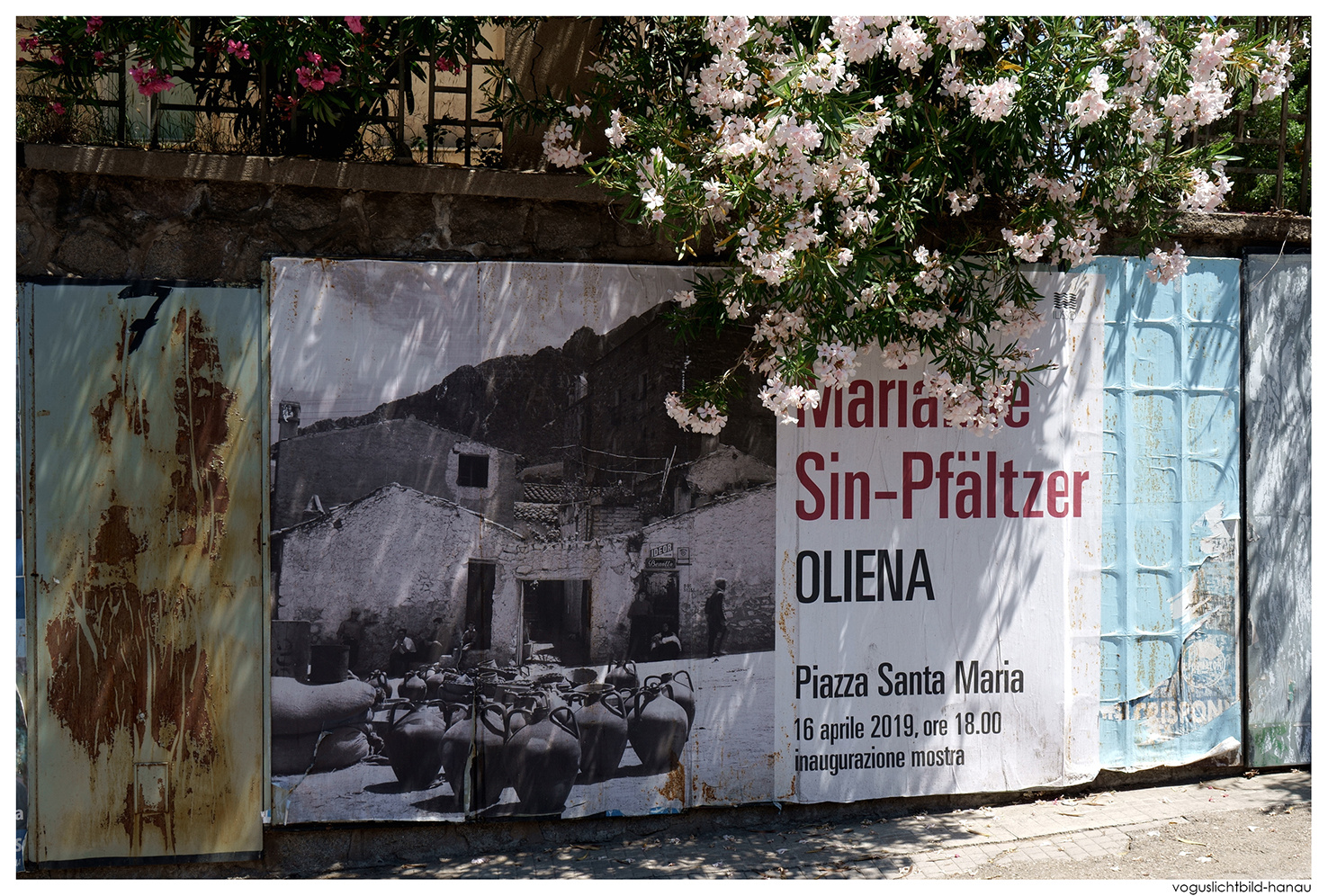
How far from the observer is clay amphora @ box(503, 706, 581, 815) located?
4.84 metres

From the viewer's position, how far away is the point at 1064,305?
5328 millimetres

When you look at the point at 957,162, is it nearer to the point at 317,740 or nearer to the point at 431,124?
the point at 431,124

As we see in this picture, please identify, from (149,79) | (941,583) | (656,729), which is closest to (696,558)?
(656,729)

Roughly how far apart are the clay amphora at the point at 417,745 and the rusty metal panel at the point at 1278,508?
4470mm

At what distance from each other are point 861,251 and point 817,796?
282cm

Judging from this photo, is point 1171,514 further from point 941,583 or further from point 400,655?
point 400,655

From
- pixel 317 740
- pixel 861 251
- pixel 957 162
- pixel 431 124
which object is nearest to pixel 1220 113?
pixel 957 162

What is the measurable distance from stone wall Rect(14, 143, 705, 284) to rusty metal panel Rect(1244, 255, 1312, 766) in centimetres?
378

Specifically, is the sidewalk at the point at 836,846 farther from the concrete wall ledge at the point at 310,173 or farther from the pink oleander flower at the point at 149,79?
the pink oleander flower at the point at 149,79

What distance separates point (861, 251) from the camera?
409cm

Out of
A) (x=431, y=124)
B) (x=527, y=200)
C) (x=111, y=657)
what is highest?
(x=431, y=124)

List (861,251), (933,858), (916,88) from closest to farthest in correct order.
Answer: (861,251) → (916,88) → (933,858)

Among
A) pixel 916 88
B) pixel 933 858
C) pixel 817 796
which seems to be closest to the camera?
pixel 916 88

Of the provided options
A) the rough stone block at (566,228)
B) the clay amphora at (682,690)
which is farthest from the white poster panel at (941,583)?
the rough stone block at (566,228)
